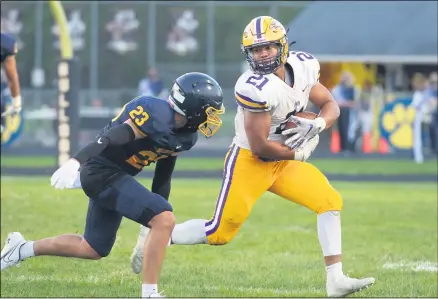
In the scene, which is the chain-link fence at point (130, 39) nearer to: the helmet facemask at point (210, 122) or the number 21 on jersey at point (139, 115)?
the helmet facemask at point (210, 122)

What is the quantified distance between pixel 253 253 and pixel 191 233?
1.87m

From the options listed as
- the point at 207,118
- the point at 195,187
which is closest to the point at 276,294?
the point at 207,118

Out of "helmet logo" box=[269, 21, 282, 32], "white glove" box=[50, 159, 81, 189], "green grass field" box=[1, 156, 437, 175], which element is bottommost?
"green grass field" box=[1, 156, 437, 175]

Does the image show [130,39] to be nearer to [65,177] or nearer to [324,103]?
[324,103]

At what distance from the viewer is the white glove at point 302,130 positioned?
6.14 m

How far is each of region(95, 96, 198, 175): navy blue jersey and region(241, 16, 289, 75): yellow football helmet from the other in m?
0.58

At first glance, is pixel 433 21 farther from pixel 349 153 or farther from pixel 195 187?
pixel 195 187

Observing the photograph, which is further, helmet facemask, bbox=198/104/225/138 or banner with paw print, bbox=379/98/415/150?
banner with paw print, bbox=379/98/415/150

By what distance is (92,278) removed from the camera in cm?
690

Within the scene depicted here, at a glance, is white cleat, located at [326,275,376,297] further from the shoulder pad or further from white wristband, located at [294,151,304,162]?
the shoulder pad

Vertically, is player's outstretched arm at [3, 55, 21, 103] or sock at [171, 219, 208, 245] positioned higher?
player's outstretched arm at [3, 55, 21, 103]

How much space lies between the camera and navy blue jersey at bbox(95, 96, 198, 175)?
5680 millimetres

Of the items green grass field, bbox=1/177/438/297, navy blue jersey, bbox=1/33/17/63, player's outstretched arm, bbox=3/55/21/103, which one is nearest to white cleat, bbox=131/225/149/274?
green grass field, bbox=1/177/438/297

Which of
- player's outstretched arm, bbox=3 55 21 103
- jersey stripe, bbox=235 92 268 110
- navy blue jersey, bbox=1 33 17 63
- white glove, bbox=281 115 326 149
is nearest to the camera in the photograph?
jersey stripe, bbox=235 92 268 110
